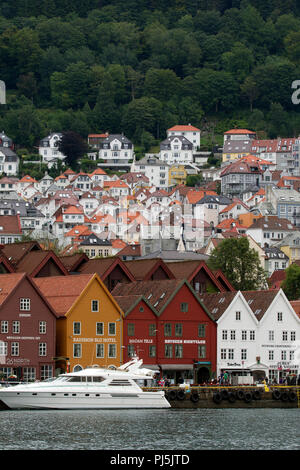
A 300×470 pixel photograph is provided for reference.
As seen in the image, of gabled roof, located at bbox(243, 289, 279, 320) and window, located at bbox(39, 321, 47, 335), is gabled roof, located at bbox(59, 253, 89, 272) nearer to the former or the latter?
gabled roof, located at bbox(243, 289, 279, 320)

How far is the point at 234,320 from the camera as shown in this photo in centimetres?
10175

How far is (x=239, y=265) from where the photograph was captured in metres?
133

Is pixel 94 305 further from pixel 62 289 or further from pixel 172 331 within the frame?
pixel 172 331

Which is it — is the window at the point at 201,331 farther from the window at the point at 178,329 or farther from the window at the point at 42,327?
the window at the point at 42,327

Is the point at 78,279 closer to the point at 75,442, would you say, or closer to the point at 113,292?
the point at 113,292

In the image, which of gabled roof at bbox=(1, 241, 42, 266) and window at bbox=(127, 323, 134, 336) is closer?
window at bbox=(127, 323, 134, 336)

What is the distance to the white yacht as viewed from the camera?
269 ft

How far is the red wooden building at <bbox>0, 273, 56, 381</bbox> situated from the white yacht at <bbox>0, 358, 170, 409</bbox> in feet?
31.5

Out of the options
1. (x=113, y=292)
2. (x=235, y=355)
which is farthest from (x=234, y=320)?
(x=113, y=292)

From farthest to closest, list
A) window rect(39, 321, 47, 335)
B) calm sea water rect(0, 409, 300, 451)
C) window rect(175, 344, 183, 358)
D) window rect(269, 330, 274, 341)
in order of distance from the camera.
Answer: window rect(269, 330, 274, 341), window rect(175, 344, 183, 358), window rect(39, 321, 47, 335), calm sea water rect(0, 409, 300, 451)

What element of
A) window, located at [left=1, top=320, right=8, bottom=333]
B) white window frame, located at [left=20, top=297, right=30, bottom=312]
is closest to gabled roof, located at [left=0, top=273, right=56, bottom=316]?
white window frame, located at [left=20, top=297, right=30, bottom=312]

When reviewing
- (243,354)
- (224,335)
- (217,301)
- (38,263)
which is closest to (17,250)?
(38,263)
